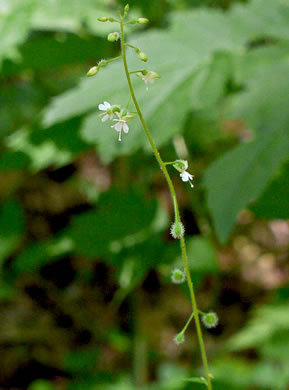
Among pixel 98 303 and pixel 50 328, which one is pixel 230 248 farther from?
pixel 50 328

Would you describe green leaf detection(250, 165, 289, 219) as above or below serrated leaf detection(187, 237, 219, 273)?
below

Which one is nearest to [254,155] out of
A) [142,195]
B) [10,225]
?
[142,195]

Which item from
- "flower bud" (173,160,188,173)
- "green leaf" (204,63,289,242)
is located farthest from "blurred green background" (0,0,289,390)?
"flower bud" (173,160,188,173)

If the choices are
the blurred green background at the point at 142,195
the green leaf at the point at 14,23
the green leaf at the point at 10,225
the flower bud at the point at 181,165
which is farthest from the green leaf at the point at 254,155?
the green leaf at the point at 10,225

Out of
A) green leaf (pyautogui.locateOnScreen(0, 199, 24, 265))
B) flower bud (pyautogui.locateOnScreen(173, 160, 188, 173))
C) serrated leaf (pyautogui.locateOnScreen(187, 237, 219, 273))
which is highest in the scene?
green leaf (pyautogui.locateOnScreen(0, 199, 24, 265))

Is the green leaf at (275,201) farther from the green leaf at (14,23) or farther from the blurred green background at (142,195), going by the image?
the green leaf at (14,23)

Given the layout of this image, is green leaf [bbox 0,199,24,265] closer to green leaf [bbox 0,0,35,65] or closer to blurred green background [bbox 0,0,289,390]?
blurred green background [bbox 0,0,289,390]

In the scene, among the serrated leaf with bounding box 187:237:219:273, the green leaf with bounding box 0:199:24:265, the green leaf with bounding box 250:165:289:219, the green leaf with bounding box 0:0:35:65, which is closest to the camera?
the green leaf with bounding box 250:165:289:219

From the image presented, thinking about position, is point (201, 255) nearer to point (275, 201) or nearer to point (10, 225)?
point (275, 201)
